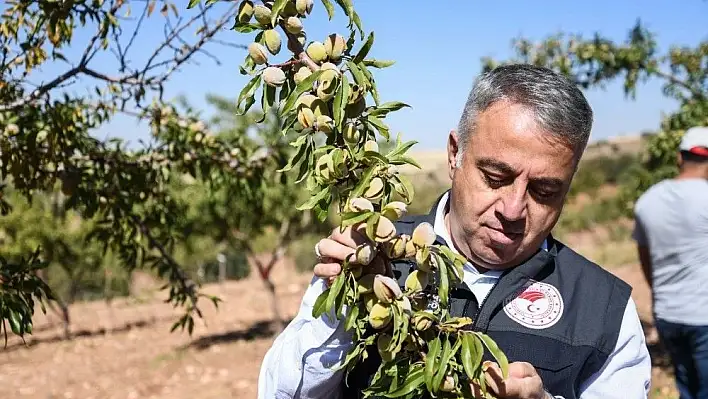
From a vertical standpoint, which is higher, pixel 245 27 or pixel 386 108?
pixel 245 27

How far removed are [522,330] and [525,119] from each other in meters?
0.51

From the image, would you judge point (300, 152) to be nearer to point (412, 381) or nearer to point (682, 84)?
point (412, 381)

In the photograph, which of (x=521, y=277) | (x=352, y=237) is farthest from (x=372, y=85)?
(x=521, y=277)

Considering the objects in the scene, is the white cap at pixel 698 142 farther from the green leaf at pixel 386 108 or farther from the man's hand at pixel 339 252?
the man's hand at pixel 339 252

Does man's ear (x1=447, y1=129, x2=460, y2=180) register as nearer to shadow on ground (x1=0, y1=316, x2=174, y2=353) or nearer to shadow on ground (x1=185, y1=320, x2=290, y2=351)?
shadow on ground (x1=185, y1=320, x2=290, y2=351)

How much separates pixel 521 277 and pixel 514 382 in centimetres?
49

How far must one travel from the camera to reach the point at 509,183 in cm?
160

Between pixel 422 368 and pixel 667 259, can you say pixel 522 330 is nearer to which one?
pixel 422 368

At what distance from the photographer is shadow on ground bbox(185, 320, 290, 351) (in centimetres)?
1382

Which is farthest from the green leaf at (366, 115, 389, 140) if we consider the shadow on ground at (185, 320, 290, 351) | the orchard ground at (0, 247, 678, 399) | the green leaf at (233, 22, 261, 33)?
the shadow on ground at (185, 320, 290, 351)

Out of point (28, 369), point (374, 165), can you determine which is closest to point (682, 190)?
point (374, 165)

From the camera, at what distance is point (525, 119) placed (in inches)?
62.7

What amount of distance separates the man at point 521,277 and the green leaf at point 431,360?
28 cm

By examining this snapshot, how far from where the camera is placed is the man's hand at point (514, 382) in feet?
4.29
